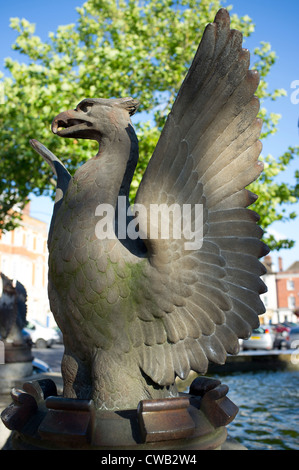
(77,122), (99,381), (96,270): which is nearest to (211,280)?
(96,270)

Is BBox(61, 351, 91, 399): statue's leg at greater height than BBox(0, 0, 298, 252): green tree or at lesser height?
lesser

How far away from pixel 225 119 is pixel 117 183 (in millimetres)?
722

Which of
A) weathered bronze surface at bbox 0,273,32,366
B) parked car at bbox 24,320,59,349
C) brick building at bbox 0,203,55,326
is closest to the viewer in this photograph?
weathered bronze surface at bbox 0,273,32,366

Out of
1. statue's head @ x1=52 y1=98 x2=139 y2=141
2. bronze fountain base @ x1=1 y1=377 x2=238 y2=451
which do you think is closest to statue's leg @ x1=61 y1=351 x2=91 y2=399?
bronze fountain base @ x1=1 y1=377 x2=238 y2=451

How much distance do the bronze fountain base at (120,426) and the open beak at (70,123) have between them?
5.01 feet

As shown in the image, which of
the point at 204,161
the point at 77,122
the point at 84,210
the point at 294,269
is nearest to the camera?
the point at 204,161

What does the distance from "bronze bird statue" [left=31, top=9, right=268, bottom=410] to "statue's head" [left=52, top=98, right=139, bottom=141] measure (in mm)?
566

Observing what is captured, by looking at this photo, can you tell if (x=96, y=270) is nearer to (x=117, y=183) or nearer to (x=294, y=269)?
(x=117, y=183)

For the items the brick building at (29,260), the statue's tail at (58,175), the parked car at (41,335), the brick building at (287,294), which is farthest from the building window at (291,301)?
the statue's tail at (58,175)

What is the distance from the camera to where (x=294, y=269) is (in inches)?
1934

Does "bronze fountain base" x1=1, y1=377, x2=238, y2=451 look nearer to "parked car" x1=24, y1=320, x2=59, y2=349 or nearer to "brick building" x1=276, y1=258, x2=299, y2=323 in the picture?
"parked car" x1=24, y1=320, x2=59, y2=349

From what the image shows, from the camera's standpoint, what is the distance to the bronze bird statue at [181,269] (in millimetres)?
2023

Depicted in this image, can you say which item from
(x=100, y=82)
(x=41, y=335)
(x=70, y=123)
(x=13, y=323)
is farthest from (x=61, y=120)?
(x=41, y=335)

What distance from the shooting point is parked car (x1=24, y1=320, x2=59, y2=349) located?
18016 mm
